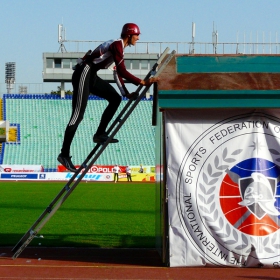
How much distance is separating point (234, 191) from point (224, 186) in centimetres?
15

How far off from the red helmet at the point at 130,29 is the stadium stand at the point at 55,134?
46.6 meters

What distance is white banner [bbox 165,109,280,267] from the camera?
8.95 m

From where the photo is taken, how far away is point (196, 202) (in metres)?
8.98

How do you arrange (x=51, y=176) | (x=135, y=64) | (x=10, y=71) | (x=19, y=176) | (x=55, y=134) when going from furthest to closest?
(x=10, y=71) → (x=135, y=64) → (x=55, y=134) → (x=19, y=176) → (x=51, y=176)

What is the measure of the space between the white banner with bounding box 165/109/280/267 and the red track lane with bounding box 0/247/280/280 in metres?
0.28

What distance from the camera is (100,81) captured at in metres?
9.36

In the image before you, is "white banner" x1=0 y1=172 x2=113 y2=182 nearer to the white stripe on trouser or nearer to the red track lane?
the red track lane

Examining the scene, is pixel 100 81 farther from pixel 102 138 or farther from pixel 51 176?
pixel 51 176

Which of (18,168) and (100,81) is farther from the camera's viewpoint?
(18,168)

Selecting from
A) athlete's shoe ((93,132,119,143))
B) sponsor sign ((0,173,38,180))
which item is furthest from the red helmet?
sponsor sign ((0,173,38,180))

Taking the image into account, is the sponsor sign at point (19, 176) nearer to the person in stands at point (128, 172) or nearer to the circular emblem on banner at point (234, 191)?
the person in stands at point (128, 172)

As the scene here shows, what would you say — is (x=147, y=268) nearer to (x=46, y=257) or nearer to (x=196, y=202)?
(x=196, y=202)

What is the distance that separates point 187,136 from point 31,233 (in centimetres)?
268

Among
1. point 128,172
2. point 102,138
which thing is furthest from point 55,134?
point 102,138
